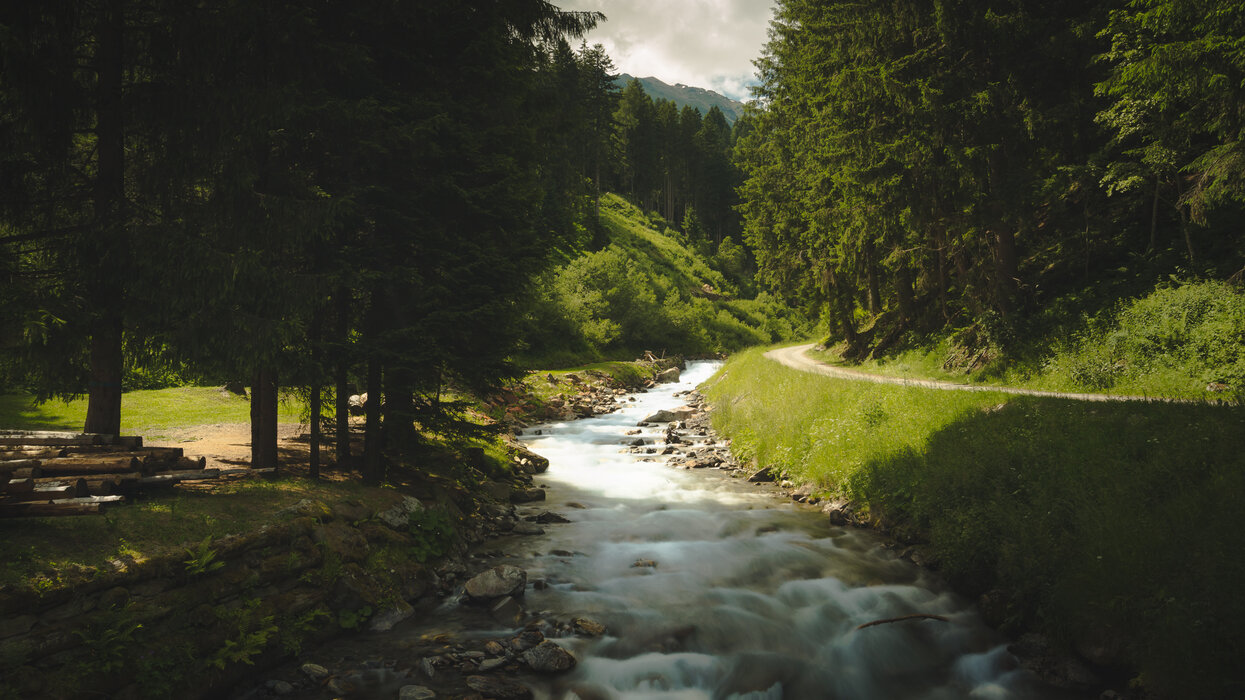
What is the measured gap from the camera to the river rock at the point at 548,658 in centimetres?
770

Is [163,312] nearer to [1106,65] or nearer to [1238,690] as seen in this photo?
[1238,690]

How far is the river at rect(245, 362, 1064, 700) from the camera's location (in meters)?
7.81

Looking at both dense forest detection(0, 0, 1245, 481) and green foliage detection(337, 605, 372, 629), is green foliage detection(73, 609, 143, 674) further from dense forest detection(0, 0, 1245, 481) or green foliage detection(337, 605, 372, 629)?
dense forest detection(0, 0, 1245, 481)

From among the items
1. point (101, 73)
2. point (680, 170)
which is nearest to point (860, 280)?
point (101, 73)

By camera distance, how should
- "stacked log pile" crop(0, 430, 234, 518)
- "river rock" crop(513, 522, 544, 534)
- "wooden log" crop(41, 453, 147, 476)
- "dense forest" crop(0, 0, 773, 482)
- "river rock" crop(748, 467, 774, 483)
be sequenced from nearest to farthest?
"stacked log pile" crop(0, 430, 234, 518), "wooden log" crop(41, 453, 147, 476), "dense forest" crop(0, 0, 773, 482), "river rock" crop(513, 522, 544, 534), "river rock" crop(748, 467, 774, 483)

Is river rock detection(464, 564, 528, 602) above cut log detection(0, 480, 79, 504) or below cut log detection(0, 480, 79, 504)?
below

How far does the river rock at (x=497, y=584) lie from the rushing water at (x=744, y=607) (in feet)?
1.30

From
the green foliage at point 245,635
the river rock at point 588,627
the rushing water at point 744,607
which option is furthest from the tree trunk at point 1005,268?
the green foliage at point 245,635

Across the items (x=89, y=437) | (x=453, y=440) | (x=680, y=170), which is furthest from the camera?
(x=680, y=170)

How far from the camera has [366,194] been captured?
36.1 ft

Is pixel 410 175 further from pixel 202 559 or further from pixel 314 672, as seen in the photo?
pixel 314 672

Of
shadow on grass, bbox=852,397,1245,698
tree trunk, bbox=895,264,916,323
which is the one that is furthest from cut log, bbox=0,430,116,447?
tree trunk, bbox=895,264,916,323

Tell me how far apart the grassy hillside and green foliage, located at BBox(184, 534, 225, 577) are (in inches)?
733

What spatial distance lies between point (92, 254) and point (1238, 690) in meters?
15.0
